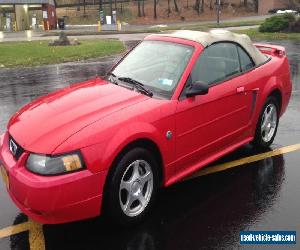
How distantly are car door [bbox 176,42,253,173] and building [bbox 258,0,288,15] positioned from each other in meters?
57.2

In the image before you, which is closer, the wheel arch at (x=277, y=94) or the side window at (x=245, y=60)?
the side window at (x=245, y=60)

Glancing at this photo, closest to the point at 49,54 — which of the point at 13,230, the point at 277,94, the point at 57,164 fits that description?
the point at 277,94

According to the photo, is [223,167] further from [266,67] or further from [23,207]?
[23,207]

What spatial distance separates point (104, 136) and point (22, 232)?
1.24 metres

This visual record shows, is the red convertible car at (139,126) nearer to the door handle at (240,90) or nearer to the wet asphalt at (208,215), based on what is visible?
the door handle at (240,90)

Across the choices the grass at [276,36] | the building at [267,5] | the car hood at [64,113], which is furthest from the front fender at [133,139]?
the building at [267,5]

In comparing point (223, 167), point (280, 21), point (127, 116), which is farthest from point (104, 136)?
point (280, 21)

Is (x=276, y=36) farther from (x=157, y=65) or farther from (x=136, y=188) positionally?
(x=136, y=188)

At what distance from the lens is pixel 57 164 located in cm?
361

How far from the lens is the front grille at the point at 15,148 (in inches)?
153

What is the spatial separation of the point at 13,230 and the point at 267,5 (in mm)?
60068

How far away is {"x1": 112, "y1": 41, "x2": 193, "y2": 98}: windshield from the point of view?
4668 mm

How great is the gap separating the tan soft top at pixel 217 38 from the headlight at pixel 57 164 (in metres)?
2.19

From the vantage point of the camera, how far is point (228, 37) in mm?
5402
